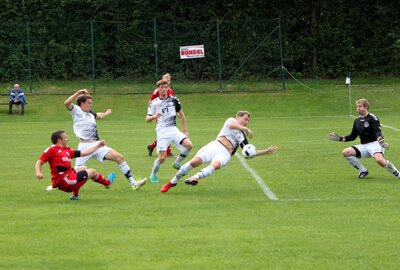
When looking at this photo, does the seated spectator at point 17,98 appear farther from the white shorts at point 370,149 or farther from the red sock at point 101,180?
the red sock at point 101,180

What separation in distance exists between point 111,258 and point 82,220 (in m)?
2.80

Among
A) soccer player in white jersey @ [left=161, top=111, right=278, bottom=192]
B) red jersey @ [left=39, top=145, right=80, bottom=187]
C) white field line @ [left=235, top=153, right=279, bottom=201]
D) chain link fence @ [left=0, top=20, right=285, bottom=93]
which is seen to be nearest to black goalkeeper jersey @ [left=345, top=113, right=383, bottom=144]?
white field line @ [left=235, top=153, right=279, bottom=201]

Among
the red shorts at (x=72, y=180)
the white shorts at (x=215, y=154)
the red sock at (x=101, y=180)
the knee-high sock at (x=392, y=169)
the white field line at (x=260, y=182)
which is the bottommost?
the white field line at (x=260, y=182)

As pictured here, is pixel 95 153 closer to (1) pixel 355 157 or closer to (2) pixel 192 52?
(1) pixel 355 157

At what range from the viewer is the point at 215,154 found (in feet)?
52.9

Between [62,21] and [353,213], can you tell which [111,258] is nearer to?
[353,213]

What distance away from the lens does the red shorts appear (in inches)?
585

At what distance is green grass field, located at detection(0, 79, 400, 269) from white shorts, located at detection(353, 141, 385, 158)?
502 millimetres

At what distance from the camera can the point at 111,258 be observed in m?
10.3

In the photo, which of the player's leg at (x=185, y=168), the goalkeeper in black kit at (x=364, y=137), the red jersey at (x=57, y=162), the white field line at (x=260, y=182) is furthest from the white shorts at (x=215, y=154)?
the goalkeeper in black kit at (x=364, y=137)

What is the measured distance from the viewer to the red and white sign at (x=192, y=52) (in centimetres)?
4616

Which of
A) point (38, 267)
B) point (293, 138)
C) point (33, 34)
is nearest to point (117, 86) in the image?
point (33, 34)

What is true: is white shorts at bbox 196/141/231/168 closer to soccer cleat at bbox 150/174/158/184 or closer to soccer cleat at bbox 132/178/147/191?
soccer cleat at bbox 132/178/147/191

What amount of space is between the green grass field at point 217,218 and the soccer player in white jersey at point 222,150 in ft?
1.38
